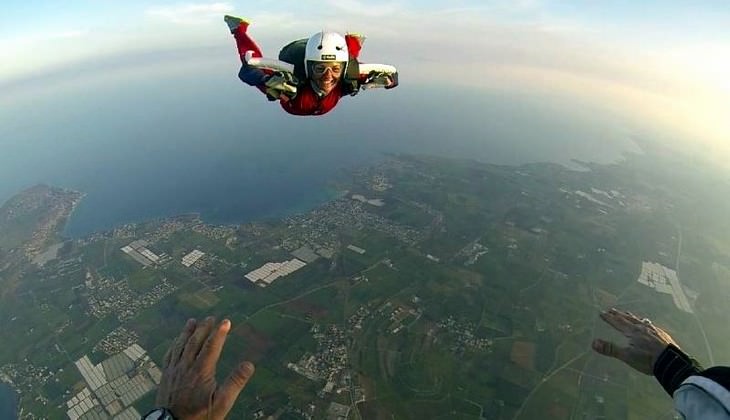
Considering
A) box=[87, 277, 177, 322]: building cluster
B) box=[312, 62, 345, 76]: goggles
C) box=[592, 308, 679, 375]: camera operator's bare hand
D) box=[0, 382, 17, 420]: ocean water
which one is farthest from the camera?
box=[87, 277, 177, 322]: building cluster

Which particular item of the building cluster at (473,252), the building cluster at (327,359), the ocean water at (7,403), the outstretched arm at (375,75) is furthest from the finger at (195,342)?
the building cluster at (473,252)

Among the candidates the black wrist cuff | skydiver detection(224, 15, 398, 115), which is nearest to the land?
skydiver detection(224, 15, 398, 115)

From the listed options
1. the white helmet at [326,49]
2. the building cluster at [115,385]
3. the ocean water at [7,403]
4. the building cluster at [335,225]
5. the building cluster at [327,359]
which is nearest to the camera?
the white helmet at [326,49]

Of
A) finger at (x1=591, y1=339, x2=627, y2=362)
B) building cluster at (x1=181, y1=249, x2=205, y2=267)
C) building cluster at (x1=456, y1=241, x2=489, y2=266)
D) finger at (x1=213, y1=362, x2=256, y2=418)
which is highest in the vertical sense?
finger at (x1=213, y1=362, x2=256, y2=418)

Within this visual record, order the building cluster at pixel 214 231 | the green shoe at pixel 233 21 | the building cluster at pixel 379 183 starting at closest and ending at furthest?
the green shoe at pixel 233 21 → the building cluster at pixel 214 231 → the building cluster at pixel 379 183

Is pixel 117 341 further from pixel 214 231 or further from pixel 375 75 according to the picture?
pixel 375 75

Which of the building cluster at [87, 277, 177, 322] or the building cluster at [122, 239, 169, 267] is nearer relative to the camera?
the building cluster at [87, 277, 177, 322]

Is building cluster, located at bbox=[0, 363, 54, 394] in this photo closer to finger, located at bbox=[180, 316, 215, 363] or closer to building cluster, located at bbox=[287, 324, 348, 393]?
building cluster, located at bbox=[287, 324, 348, 393]

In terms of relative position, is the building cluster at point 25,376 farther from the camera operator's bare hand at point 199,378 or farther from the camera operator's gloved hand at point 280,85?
the camera operator's bare hand at point 199,378
